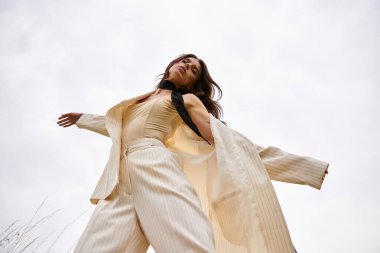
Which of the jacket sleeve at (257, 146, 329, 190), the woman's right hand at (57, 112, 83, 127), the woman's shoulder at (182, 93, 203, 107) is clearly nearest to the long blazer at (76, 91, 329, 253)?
the jacket sleeve at (257, 146, 329, 190)

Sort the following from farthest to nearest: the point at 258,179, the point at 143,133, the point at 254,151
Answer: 1. the point at 143,133
2. the point at 254,151
3. the point at 258,179

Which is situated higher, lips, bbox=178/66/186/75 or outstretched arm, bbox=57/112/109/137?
lips, bbox=178/66/186/75

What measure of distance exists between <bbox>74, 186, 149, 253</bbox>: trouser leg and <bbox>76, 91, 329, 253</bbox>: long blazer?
2.8 inches

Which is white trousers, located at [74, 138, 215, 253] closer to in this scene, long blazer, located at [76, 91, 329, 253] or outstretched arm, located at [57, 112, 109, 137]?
long blazer, located at [76, 91, 329, 253]

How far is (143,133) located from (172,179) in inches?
19.7

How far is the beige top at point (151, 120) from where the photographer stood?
209cm

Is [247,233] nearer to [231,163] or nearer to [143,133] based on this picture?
[231,163]

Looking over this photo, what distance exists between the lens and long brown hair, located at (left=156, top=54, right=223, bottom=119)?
2848mm

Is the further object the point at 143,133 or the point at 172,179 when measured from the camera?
the point at 143,133

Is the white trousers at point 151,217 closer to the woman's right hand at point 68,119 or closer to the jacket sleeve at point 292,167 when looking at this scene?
the jacket sleeve at point 292,167

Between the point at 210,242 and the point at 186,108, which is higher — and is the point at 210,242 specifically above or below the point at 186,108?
below

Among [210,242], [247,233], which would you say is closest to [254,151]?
[247,233]

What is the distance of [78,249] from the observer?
149 cm

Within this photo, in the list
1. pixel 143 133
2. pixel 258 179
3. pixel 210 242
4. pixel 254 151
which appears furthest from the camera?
pixel 143 133
